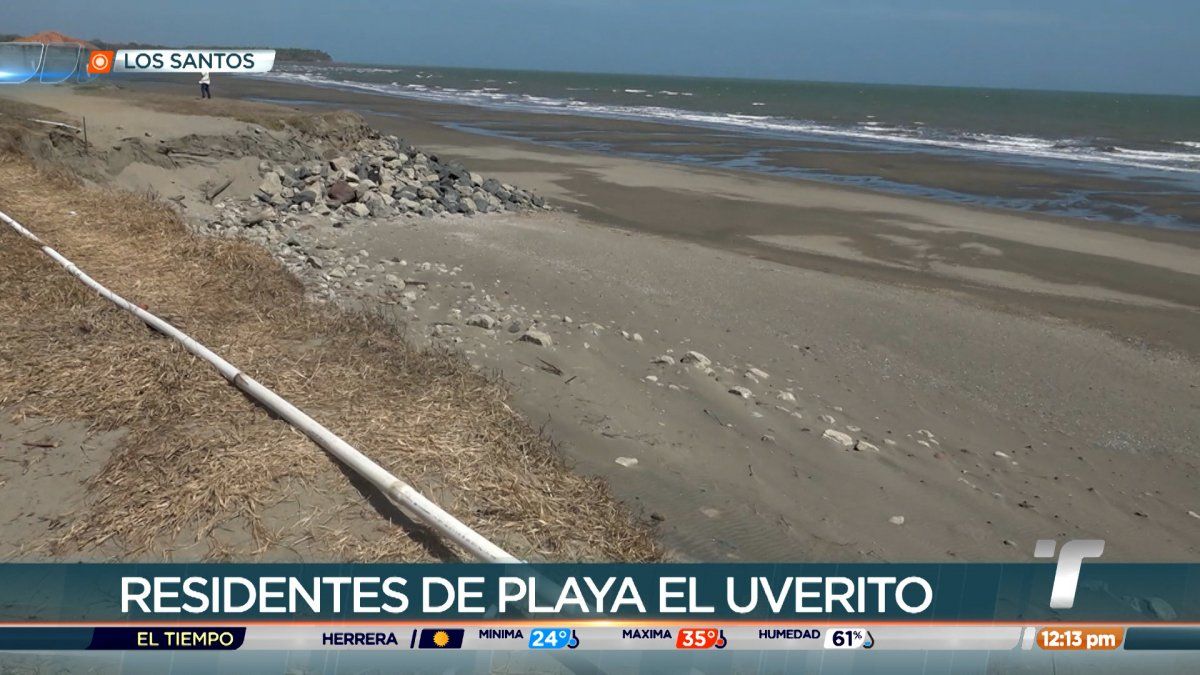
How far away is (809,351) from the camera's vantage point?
7.80 metres

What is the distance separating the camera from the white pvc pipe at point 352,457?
3.01 m

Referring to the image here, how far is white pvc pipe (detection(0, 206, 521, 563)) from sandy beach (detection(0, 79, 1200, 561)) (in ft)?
3.24

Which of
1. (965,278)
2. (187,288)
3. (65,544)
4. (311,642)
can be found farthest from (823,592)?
(965,278)

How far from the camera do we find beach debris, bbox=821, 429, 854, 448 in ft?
18.8

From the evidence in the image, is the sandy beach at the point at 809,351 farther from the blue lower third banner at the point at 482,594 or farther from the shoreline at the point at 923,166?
the shoreline at the point at 923,166

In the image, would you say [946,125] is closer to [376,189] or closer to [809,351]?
[376,189]

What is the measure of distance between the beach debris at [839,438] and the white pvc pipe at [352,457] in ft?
10.4

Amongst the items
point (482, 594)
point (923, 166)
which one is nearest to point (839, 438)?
point (482, 594)

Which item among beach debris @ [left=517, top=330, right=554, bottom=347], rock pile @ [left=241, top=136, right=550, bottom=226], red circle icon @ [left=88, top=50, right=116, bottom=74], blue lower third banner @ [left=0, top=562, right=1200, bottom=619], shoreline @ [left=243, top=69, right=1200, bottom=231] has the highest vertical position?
red circle icon @ [left=88, top=50, right=116, bottom=74]

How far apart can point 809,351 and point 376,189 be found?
280 inches

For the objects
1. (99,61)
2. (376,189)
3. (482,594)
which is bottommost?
(482,594)

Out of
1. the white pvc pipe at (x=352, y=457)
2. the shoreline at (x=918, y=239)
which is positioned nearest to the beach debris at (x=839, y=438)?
the white pvc pipe at (x=352, y=457)

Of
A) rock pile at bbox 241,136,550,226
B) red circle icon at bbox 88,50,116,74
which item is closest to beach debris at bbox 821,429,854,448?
rock pile at bbox 241,136,550,226

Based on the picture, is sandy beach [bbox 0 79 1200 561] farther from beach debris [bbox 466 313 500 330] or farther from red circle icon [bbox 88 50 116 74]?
red circle icon [bbox 88 50 116 74]
